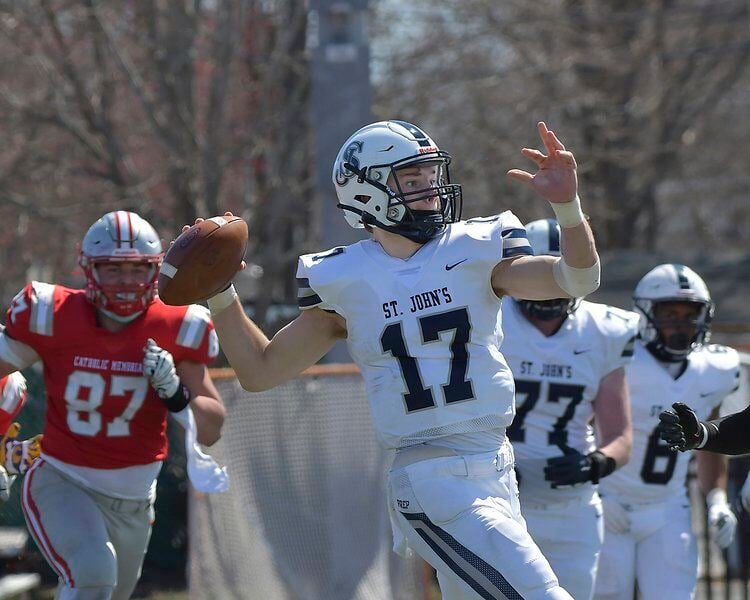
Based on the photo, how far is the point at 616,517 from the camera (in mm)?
5922

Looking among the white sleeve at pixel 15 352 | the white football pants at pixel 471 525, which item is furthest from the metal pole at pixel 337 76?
the white football pants at pixel 471 525

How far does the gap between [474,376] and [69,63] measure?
7.11 m

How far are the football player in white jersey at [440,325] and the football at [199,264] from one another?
4.4 inches

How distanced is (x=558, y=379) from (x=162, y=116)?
606 cm

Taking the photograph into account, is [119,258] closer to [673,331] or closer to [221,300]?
[221,300]

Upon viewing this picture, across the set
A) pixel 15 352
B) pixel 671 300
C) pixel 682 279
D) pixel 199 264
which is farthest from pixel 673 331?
pixel 15 352

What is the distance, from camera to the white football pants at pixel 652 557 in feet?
18.9

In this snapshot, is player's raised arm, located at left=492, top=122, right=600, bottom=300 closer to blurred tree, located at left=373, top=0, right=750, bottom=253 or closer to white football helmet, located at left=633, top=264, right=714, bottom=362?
white football helmet, located at left=633, top=264, right=714, bottom=362

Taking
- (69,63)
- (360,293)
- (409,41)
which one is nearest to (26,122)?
(69,63)

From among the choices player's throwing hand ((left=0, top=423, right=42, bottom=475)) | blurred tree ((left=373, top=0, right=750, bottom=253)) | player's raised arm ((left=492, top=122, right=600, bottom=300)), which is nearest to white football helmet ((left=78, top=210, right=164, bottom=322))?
player's throwing hand ((left=0, top=423, right=42, bottom=475))

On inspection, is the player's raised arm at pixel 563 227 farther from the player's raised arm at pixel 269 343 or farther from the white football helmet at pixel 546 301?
the white football helmet at pixel 546 301

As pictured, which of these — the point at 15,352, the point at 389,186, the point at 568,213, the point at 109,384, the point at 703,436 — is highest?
the point at 389,186

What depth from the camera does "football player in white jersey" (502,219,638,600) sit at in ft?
17.7

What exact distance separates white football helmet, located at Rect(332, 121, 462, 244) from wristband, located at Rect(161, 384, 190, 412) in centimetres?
144
